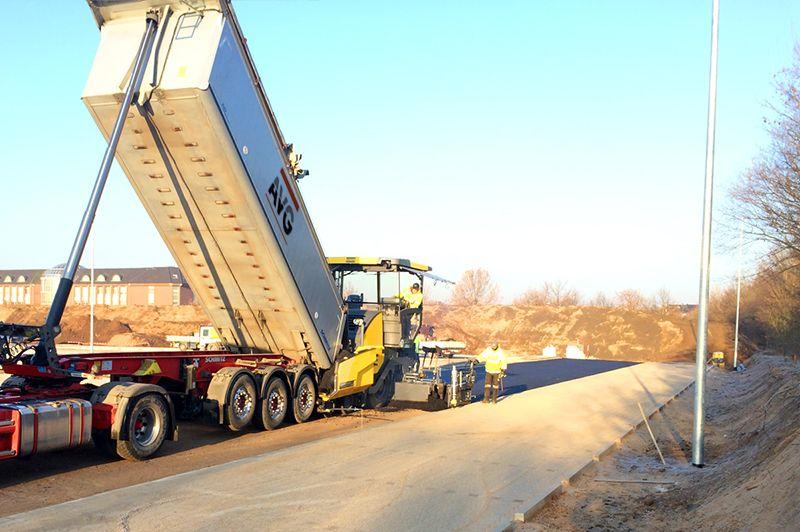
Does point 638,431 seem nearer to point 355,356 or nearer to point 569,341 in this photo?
point 355,356

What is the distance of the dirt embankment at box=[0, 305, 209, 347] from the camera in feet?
161

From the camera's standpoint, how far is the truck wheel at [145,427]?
9398 mm

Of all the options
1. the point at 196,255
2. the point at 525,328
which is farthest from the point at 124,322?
the point at 196,255

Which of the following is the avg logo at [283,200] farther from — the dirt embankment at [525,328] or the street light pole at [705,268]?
the dirt embankment at [525,328]

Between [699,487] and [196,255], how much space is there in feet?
→ 26.6

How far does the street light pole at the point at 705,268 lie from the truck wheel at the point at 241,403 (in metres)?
6.90

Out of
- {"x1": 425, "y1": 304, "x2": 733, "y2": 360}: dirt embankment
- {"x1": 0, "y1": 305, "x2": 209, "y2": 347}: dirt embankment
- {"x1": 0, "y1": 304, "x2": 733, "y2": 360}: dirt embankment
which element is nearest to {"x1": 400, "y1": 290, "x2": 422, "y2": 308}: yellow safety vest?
{"x1": 0, "y1": 305, "x2": 209, "y2": 347}: dirt embankment

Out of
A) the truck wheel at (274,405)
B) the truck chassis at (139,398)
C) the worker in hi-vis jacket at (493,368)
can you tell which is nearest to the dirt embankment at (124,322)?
the worker in hi-vis jacket at (493,368)

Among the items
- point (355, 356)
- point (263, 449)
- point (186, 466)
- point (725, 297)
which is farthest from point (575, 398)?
point (725, 297)

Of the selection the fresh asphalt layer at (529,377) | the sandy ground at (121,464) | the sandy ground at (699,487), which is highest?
the sandy ground at (699,487)

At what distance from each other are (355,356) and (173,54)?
6805mm

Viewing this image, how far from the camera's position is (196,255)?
38.7 feet

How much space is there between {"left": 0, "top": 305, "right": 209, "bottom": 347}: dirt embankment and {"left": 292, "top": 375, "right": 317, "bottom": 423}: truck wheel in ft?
114

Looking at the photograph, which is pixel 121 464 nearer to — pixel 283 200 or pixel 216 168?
pixel 216 168
